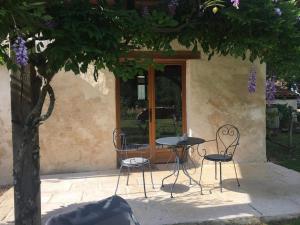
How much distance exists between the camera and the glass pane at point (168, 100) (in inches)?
337

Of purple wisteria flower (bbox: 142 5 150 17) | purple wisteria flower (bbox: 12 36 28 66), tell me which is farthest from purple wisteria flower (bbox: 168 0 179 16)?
purple wisteria flower (bbox: 12 36 28 66)

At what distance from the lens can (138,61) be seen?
3.81 metres

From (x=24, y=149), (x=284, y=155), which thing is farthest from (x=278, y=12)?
(x=284, y=155)

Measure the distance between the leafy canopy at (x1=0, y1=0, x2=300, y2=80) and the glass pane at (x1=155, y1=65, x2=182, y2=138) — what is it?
11.7 feet

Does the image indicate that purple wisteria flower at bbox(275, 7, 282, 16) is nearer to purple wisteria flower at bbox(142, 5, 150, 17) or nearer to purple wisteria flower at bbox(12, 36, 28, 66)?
purple wisteria flower at bbox(142, 5, 150, 17)

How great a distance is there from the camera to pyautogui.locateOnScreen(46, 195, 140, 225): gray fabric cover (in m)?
Result: 2.61

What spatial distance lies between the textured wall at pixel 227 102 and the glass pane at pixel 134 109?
98 cm

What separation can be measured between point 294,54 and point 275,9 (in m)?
0.96

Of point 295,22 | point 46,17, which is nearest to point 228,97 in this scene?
point 295,22

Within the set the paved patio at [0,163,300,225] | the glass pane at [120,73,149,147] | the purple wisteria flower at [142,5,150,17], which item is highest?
the purple wisteria flower at [142,5,150,17]

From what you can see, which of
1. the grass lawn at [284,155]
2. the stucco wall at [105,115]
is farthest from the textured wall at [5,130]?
the grass lawn at [284,155]

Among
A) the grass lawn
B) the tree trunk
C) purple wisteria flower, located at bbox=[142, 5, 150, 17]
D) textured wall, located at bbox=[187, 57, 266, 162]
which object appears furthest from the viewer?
the grass lawn

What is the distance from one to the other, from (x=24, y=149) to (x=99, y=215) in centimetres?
161

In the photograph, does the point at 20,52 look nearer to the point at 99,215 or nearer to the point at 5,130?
the point at 99,215
